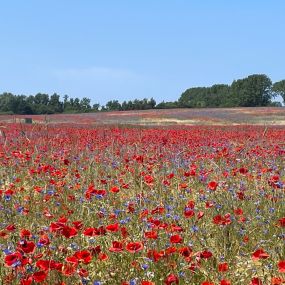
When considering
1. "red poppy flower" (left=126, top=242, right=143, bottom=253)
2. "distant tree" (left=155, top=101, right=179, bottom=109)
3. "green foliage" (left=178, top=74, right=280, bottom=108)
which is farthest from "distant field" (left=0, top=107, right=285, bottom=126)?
"green foliage" (left=178, top=74, right=280, bottom=108)

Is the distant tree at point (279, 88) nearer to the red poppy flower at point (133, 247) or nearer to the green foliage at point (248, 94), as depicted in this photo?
the green foliage at point (248, 94)

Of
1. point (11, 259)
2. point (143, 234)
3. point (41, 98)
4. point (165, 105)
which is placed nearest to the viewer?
point (11, 259)

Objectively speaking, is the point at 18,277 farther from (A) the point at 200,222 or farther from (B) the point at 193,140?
(B) the point at 193,140

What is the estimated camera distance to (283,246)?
352cm

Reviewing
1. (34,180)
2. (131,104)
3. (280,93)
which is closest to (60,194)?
(34,180)

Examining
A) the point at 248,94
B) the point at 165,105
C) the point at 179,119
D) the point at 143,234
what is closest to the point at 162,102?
the point at 165,105

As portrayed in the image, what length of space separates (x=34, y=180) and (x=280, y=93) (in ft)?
326

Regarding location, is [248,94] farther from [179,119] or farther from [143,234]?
[143,234]

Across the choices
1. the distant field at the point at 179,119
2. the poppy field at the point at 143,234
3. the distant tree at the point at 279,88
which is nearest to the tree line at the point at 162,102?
the distant tree at the point at 279,88

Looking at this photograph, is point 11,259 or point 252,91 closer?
point 11,259

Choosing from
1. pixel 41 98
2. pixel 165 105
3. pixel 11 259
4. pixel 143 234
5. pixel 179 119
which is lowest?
pixel 143 234

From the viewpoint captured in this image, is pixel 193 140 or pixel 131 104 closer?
pixel 193 140

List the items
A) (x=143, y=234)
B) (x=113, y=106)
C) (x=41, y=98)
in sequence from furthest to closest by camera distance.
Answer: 1. (x=41, y=98)
2. (x=113, y=106)
3. (x=143, y=234)

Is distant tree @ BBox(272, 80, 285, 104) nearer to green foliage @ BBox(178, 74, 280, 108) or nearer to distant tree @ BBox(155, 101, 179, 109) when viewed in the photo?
green foliage @ BBox(178, 74, 280, 108)
